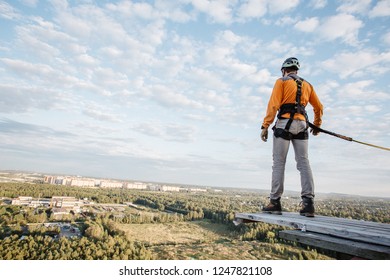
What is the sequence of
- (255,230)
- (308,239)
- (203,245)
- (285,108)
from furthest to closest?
1. (255,230)
2. (203,245)
3. (285,108)
4. (308,239)

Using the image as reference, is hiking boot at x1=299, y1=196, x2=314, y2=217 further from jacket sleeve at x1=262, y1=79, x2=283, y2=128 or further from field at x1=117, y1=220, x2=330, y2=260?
field at x1=117, y1=220, x2=330, y2=260

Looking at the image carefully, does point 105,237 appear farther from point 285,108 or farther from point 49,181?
point 49,181

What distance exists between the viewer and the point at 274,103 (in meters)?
4.06

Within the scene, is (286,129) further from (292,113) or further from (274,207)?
(274,207)

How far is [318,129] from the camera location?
14.4 ft

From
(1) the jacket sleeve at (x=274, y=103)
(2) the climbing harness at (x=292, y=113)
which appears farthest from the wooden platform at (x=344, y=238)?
(1) the jacket sleeve at (x=274, y=103)

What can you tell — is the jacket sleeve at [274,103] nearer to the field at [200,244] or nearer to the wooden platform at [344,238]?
the wooden platform at [344,238]

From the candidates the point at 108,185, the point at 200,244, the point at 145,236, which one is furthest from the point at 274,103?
the point at 108,185

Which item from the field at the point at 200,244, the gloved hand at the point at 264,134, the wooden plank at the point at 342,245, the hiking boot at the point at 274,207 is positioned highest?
the gloved hand at the point at 264,134

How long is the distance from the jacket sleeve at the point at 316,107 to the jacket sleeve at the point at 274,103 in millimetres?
770

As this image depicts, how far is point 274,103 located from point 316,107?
102 centimetres

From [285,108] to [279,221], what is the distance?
73.4 inches

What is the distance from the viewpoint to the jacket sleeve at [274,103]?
4039mm
